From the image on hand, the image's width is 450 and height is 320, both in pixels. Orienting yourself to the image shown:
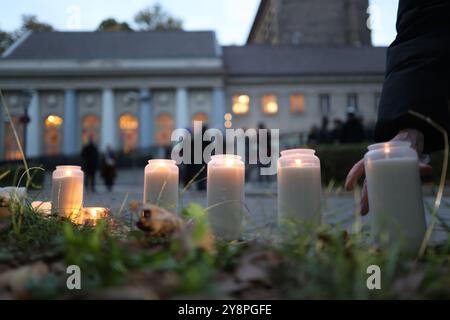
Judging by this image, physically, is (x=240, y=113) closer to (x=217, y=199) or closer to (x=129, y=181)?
(x=129, y=181)

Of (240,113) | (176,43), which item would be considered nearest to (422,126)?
(240,113)

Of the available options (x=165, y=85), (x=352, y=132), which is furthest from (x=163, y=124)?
(x=352, y=132)

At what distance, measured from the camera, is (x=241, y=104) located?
27609 mm

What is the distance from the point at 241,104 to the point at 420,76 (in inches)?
1061

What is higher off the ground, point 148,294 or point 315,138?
point 315,138

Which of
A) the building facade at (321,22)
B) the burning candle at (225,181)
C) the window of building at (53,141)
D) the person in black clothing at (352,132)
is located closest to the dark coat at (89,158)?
the person in black clothing at (352,132)

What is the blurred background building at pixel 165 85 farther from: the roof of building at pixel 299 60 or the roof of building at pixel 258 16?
the roof of building at pixel 258 16

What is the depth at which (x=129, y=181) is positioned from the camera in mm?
15539

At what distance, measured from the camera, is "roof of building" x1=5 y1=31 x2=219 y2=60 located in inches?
1057

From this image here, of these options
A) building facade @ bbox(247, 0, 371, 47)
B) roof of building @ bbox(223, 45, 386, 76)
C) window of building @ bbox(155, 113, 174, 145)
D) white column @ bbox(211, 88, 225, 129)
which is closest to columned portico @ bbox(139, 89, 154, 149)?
window of building @ bbox(155, 113, 174, 145)

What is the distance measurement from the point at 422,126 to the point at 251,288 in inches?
26.3

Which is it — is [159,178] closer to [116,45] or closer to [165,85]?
[165,85]

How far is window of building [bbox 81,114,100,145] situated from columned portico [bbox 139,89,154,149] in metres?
3.06

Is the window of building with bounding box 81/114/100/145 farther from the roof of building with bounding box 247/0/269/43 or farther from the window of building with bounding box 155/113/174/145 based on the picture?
the roof of building with bounding box 247/0/269/43
